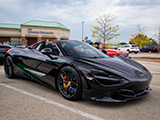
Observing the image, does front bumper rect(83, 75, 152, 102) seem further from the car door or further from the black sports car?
the car door

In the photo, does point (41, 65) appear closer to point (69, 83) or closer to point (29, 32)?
point (69, 83)

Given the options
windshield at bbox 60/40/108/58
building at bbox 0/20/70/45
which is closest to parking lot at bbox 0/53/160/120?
windshield at bbox 60/40/108/58

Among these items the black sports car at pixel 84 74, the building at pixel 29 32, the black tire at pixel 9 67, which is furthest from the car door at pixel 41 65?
the building at pixel 29 32

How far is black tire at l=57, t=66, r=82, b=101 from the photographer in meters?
2.91

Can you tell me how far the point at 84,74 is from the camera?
9.21 feet

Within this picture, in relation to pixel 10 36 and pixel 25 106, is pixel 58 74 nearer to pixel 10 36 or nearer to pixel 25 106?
pixel 25 106

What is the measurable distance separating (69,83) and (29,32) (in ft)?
150

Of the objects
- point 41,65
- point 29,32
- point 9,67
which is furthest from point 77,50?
point 29,32

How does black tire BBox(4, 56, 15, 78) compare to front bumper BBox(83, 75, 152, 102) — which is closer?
front bumper BBox(83, 75, 152, 102)

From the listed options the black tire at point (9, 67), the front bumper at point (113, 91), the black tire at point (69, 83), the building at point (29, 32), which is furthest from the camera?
the building at point (29, 32)

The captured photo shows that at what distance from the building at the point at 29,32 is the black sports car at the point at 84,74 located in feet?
142

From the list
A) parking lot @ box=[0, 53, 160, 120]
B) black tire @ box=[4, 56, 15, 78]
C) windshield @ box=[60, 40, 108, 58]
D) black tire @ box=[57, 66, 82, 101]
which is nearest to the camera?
parking lot @ box=[0, 53, 160, 120]

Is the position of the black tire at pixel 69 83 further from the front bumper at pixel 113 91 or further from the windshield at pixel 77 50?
the windshield at pixel 77 50

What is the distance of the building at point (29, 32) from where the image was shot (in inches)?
1777
